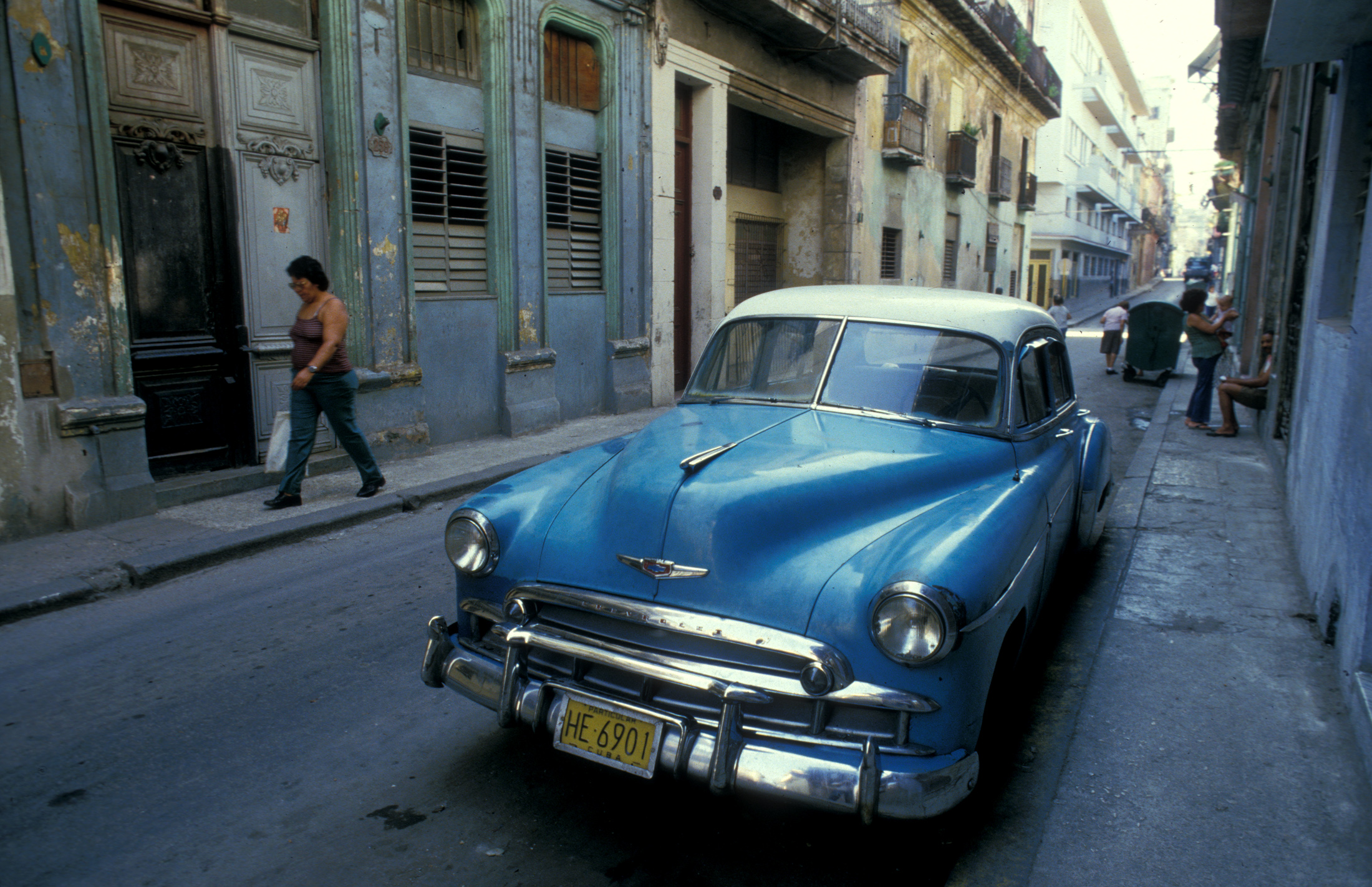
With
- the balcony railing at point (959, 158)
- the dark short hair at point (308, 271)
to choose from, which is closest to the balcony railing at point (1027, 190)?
the balcony railing at point (959, 158)

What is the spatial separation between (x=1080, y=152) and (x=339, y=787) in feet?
164

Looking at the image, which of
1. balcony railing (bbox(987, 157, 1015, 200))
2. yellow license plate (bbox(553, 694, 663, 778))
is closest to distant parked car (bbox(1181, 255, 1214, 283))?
balcony railing (bbox(987, 157, 1015, 200))

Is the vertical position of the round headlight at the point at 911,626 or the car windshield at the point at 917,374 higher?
the car windshield at the point at 917,374

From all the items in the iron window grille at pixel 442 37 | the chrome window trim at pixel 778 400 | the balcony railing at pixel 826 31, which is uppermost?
the balcony railing at pixel 826 31

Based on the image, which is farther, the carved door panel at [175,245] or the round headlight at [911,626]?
the carved door panel at [175,245]

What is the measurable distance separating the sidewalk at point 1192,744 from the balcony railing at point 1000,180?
25.2 metres

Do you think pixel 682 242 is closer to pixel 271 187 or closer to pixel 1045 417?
pixel 271 187

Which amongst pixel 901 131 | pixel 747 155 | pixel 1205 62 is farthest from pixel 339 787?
pixel 1205 62

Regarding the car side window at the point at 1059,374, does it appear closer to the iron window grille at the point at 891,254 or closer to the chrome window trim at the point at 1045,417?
the chrome window trim at the point at 1045,417

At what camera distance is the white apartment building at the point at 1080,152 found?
133 ft

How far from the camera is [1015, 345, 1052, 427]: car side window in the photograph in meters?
3.80

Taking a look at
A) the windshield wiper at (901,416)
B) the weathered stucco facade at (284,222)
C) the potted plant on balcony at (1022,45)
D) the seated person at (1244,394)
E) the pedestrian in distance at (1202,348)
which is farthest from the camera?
the potted plant on balcony at (1022,45)

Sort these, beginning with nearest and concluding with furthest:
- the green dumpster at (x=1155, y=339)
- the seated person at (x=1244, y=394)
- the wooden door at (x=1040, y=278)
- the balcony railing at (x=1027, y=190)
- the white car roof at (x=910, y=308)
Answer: the white car roof at (x=910, y=308), the seated person at (x=1244, y=394), the green dumpster at (x=1155, y=339), the balcony railing at (x=1027, y=190), the wooden door at (x=1040, y=278)

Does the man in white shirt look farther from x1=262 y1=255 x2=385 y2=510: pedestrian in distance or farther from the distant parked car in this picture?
the distant parked car
